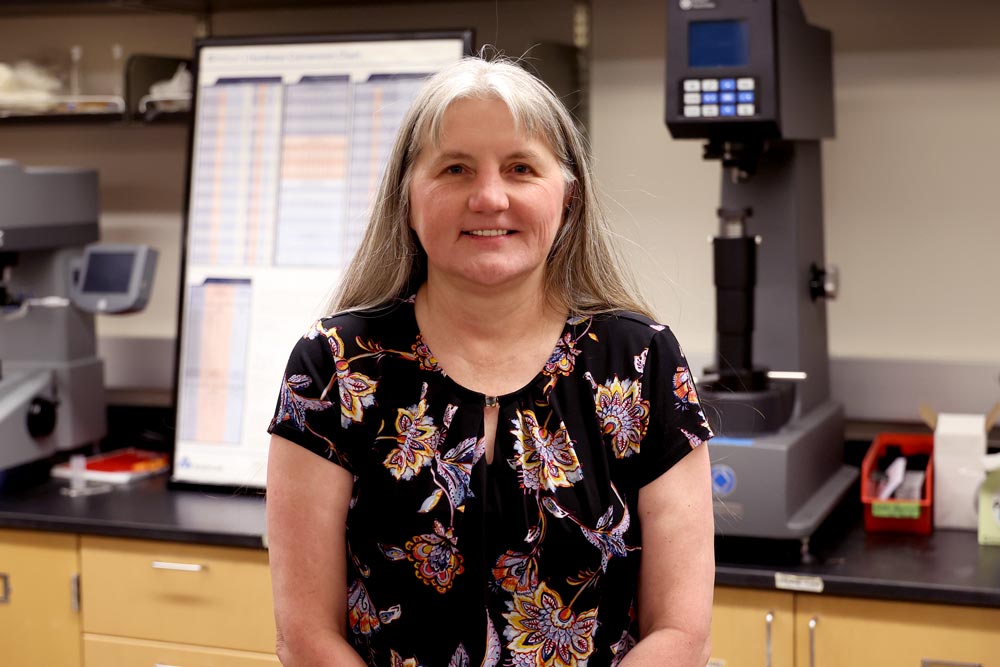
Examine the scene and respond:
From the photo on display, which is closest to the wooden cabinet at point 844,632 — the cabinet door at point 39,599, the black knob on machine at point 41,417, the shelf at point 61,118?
the cabinet door at point 39,599

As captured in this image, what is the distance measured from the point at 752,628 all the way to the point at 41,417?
1.61m

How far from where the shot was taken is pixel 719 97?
77.3 inches

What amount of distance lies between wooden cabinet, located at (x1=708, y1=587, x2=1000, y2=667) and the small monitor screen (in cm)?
144

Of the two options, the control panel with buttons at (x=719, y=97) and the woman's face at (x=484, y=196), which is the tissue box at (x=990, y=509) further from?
the woman's face at (x=484, y=196)

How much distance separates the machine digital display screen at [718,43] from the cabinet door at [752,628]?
0.86 metres

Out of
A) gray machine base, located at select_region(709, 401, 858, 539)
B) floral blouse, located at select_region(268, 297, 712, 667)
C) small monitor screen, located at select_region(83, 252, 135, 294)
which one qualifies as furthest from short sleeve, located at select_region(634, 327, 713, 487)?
small monitor screen, located at select_region(83, 252, 135, 294)

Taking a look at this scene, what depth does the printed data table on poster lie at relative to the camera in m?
2.53

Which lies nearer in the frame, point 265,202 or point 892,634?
point 892,634

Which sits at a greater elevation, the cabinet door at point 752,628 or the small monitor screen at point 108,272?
the small monitor screen at point 108,272

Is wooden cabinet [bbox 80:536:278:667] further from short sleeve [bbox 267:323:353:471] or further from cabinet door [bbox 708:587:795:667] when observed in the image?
short sleeve [bbox 267:323:353:471]

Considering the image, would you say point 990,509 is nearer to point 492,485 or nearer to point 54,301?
point 492,485

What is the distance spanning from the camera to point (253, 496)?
8.25ft

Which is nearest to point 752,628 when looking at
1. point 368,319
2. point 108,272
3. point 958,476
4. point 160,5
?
point 958,476

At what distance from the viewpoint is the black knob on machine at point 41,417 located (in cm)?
263
